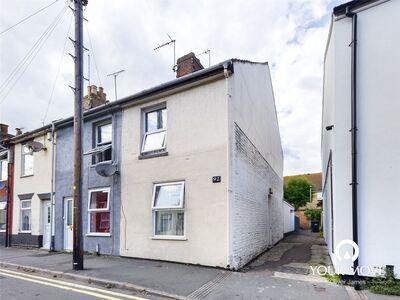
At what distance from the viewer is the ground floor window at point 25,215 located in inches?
601

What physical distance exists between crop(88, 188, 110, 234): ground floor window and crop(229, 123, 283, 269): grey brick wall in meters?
5.10

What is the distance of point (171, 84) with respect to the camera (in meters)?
10.2

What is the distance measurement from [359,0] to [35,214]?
14967mm

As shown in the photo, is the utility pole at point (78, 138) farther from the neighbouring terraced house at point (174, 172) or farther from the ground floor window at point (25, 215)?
the ground floor window at point (25, 215)

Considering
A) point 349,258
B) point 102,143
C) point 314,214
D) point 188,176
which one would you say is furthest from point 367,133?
point 314,214

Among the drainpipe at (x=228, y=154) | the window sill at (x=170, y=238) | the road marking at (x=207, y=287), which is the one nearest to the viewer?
the road marking at (x=207, y=287)

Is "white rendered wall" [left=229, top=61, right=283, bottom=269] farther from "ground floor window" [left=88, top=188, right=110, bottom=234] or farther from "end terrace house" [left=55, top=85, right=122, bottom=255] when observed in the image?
"ground floor window" [left=88, top=188, right=110, bottom=234]

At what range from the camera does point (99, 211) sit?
11.9 metres

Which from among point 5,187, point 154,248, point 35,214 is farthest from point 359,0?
point 5,187

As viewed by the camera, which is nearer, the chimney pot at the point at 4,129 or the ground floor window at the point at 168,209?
the ground floor window at the point at 168,209

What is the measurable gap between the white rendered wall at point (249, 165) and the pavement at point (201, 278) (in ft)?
2.71

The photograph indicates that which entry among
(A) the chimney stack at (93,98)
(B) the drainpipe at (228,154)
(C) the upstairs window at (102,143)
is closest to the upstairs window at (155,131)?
(C) the upstairs window at (102,143)

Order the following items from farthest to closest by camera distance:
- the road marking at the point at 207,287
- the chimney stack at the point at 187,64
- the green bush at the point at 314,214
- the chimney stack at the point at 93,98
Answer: the green bush at the point at 314,214 < the chimney stack at the point at 93,98 < the chimney stack at the point at 187,64 < the road marking at the point at 207,287

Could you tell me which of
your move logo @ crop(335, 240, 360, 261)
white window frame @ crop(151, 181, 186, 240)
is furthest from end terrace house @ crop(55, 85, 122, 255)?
your move logo @ crop(335, 240, 360, 261)
